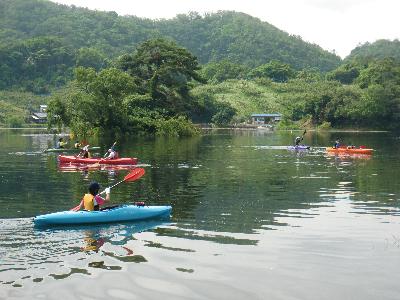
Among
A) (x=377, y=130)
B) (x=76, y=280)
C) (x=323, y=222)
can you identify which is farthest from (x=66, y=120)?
(x=377, y=130)

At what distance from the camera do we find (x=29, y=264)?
44.0 feet

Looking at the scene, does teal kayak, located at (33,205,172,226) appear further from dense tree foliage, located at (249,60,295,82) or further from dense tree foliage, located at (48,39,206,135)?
dense tree foliage, located at (249,60,295,82)

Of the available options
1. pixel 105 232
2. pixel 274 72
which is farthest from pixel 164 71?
pixel 274 72

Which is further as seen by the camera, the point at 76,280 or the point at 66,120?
the point at 66,120

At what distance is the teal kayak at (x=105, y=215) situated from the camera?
17219 millimetres

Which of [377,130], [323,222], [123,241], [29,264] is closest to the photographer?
[29,264]

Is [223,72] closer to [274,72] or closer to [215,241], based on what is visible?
[274,72]

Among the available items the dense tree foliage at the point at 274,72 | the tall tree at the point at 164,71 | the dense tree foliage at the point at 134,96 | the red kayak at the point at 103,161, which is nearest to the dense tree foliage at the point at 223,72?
the dense tree foliage at the point at 274,72

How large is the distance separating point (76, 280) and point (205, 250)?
375 cm

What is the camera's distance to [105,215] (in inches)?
702

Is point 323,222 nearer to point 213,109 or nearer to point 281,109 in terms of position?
point 213,109

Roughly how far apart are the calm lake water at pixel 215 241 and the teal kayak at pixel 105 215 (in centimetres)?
29

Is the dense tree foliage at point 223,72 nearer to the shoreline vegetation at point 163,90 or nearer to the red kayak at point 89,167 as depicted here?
the shoreline vegetation at point 163,90

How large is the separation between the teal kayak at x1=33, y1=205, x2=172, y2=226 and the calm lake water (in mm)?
286
